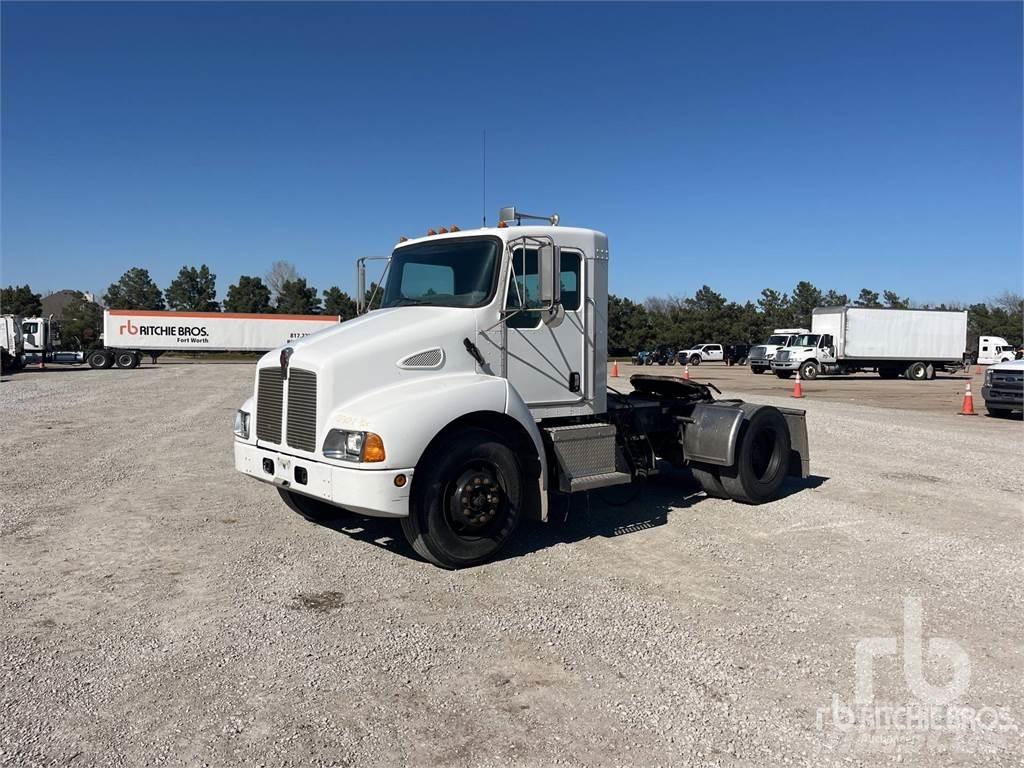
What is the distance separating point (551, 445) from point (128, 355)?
43721 millimetres

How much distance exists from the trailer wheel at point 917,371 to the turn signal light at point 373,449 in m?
38.6

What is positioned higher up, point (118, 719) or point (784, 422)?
point (784, 422)

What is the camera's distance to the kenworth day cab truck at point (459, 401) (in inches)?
203

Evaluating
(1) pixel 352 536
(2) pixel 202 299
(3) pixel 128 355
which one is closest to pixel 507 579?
(1) pixel 352 536

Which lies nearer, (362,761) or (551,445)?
(362,761)

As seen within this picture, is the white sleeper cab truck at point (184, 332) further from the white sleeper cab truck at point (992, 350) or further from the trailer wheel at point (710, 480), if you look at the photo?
the white sleeper cab truck at point (992, 350)

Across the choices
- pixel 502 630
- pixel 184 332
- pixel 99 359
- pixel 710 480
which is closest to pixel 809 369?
pixel 710 480

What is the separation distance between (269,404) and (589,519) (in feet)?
10.2

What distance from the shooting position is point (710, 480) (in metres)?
7.85

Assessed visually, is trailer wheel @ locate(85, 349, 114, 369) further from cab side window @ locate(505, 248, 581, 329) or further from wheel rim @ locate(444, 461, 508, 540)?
wheel rim @ locate(444, 461, 508, 540)

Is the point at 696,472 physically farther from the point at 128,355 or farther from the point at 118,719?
the point at 128,355

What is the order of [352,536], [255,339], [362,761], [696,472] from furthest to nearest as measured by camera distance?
[255,339], [696,472], [352,536], [362,761]

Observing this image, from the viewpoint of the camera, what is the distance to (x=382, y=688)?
3709mm

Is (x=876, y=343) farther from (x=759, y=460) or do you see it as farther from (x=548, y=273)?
(x=548, y=273)
